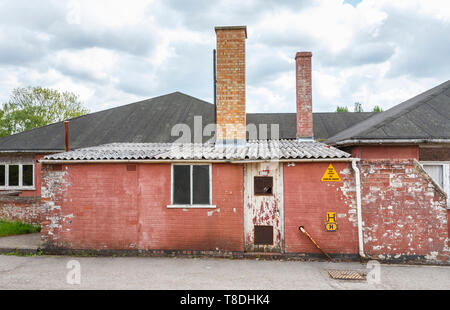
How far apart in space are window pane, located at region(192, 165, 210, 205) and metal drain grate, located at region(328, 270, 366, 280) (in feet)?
11.3

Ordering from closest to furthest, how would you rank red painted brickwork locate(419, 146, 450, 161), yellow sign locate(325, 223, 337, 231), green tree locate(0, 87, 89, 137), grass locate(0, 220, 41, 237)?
yellow sign locate(325, 223, 337, 231) → red painted brickwork locate(419, 146, 450, 161) → grass locate(0, 220, 41, 237) → green tree locate(0, 87, 89, 137)

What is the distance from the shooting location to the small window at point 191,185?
780cm

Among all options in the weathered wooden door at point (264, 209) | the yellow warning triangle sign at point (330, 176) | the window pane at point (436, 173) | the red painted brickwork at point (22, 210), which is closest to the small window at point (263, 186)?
the weathered wooden door at point (264, 209)

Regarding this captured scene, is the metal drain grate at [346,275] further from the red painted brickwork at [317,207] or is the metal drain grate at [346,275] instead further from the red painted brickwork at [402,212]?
the red painted brickwork at [402,212]

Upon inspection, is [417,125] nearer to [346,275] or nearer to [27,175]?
[346,275]

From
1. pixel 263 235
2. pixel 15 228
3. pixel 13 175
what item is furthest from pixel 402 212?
pixel 13 175

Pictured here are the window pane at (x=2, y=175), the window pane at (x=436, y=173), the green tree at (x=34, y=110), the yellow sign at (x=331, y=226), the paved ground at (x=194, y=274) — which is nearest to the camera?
the paved ground at (x=194, y=274)

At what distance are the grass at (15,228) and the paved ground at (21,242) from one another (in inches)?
14.2

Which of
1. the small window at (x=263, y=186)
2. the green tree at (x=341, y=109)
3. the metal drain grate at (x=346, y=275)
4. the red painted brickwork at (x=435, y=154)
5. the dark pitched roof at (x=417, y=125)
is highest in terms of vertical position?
the green tree at (x=341, y=109)

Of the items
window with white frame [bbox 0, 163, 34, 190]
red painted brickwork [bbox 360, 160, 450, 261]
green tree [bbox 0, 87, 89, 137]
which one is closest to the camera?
red painted brickwork [bbox 360, 160, 450, 261]

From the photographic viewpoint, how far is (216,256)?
7.62 meters

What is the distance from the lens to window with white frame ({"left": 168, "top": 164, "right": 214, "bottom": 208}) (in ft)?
25.6

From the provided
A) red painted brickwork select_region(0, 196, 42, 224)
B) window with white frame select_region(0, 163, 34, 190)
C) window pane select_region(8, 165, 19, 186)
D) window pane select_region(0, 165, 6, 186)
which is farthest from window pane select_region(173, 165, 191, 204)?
window pane select_region(0, 165, 6, 186)

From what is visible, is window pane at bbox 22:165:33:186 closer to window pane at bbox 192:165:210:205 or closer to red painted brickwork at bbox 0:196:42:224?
red painted brickwork at bbox 0:196:42:224
